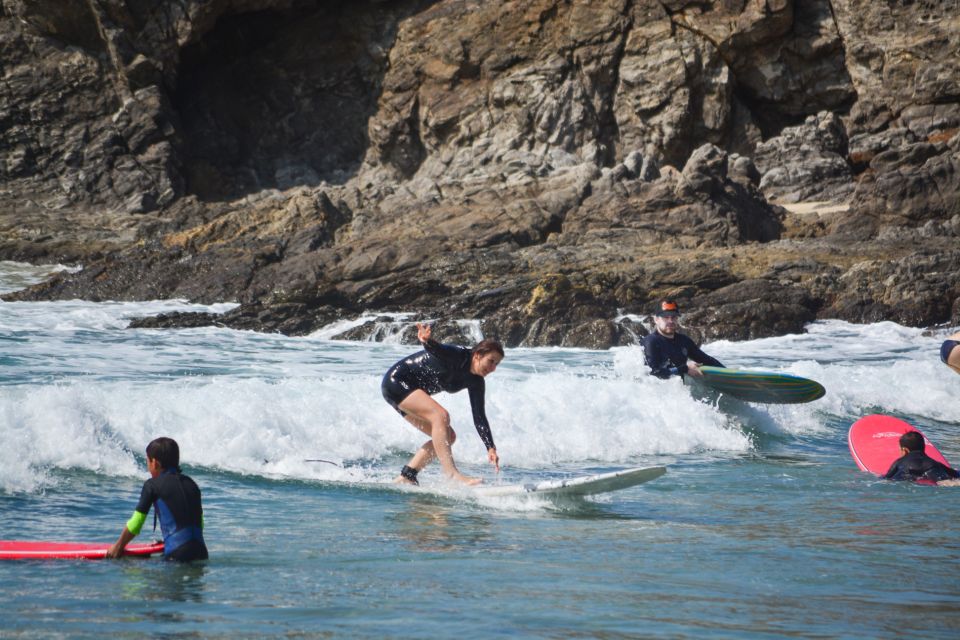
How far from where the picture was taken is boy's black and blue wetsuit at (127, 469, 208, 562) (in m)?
4.92

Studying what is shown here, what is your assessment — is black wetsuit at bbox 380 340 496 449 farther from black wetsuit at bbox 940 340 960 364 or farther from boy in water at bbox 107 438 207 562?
black wetsuit at bbox 940 340 960 364

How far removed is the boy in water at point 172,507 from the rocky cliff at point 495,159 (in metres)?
14.8

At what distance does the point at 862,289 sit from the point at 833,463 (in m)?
13.5

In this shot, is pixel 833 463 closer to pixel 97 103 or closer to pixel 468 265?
pixel 468 265

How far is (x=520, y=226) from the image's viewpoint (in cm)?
2625

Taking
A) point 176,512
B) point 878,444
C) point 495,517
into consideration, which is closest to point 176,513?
point 176,512

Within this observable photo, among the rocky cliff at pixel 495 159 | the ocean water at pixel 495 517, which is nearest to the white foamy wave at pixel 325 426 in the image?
the ocean water at pixel 495 517

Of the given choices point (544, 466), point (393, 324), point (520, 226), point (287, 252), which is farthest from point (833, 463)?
point (287, 252)

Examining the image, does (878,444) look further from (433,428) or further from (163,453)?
(163,453)

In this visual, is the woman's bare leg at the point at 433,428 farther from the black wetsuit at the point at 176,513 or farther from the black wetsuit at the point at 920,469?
the black wetsuit at the point at 920,469

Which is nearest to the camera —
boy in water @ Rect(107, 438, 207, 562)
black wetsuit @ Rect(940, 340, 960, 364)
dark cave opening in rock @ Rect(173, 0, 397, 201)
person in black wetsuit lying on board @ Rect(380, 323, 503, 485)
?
boy in water @ Rect(107, 438, 207, 562)

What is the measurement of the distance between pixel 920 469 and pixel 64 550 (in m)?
6.33

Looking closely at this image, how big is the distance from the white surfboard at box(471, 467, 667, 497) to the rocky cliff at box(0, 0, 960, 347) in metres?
12.7

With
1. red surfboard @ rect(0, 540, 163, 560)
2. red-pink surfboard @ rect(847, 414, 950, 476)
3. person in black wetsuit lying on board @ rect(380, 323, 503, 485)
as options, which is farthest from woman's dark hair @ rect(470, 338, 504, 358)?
red-pink surfboard @ rect(847, 414, 950, 476)
